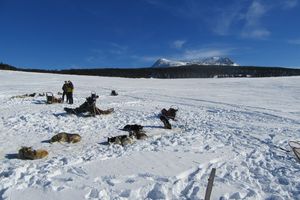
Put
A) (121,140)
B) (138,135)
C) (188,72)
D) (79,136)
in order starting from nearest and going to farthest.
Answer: (121,140) < (79,136) < (138,135) < (188,72)

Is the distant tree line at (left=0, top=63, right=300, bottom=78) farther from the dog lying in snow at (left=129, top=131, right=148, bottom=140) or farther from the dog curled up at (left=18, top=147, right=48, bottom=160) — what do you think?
the dog curled up at (left=18, top=147, right=48, bottom=160)

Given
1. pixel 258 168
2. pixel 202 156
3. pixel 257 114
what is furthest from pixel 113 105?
Answer: pixel 258 168

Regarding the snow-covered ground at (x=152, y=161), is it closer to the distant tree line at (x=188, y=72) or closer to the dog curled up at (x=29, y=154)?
the dog curled up at (x=29, y=154)

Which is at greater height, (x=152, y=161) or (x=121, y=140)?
(x=121, y=140)

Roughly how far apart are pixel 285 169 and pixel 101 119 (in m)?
9.86

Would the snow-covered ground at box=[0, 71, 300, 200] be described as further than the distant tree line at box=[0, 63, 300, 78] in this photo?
No

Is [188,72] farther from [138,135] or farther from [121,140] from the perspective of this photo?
[121,140]

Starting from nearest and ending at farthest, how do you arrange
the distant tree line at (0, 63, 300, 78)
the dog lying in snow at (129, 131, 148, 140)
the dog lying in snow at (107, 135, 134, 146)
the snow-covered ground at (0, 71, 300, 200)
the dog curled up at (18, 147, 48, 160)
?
the snow-covered ground at (0, 71, 300, 200) < the dog curled up at (18, 147, 48, 160) < the dog lying in snow at (107, 135, 134, 146) < the dog lying in snow at (129, 131, 148, 140) < the distant tree line at (0, 63, 300, 78)

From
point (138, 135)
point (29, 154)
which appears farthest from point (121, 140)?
point (29, 154)

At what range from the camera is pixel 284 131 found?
1452cm

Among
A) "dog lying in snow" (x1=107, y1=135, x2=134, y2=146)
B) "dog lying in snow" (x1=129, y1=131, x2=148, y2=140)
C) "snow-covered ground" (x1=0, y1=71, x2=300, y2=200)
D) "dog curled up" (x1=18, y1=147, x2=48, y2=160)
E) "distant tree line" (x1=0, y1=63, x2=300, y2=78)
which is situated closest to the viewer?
"snow-covered ground" (x1=0, y1=71, x2=300, y2=200)

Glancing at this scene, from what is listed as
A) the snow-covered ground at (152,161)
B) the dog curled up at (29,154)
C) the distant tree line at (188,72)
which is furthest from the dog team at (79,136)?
the distant tree line at (188,72)

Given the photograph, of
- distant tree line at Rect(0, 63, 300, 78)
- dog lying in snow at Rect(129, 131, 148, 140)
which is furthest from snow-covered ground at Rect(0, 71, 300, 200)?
distant tree line at Rect(0, 63, 300, 78)

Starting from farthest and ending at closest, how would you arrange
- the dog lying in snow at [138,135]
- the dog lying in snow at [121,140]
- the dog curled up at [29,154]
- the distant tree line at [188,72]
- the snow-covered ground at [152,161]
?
the distant tree line at [188,72]
the dog lying in snow at [138,135]
the dog lying in snow at [121,140]
the dog curled up at [29,154]
the snow-covered ground at [152,161]
